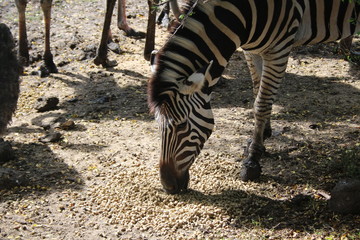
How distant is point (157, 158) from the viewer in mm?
6371

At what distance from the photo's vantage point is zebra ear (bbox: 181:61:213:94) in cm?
479

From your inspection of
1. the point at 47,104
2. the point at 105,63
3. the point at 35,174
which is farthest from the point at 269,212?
the point at 105,63

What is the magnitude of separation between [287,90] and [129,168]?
3662 mm

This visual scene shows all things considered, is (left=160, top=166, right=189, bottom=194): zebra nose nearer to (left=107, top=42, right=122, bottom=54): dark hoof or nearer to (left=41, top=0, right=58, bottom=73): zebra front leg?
(left=41, top=0, right=58, bottom=73): zebra front leg

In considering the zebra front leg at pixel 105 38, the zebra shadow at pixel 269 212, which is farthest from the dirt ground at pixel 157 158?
the zebra front leg at pixel 105 38

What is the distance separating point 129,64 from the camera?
373 inches

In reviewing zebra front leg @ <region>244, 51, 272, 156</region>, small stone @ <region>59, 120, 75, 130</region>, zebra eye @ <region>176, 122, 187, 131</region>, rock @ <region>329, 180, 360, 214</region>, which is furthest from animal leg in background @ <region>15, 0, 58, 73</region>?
rock @ <region>329, 180, 360, 214</region>

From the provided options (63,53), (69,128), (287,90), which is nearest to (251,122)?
(287,90)

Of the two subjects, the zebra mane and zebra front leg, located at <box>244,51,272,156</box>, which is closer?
the zebra mane

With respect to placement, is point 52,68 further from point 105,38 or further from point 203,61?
point 203,61

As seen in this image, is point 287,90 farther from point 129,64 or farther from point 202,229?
point 202,229

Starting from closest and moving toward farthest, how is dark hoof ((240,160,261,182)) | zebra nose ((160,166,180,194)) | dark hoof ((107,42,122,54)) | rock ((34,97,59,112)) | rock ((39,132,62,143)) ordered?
zebra nose ((160,166,180,194)) < dark hoof ((240,160,261,182)) < rock ((39,132,62,143)) < rock ((34,97,59,112)) < dark hoof ((107,42,122,54))

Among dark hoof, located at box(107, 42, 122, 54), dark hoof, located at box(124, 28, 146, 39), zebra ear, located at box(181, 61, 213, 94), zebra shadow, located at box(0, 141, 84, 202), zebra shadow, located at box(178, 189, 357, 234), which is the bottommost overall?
zebra shadow, located at box(0, 141, 84, 202)

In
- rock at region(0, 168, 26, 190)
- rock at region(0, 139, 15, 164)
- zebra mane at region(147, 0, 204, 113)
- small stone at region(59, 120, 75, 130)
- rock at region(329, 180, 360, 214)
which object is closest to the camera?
zebra mane at region(147, 0, 204, 113)
